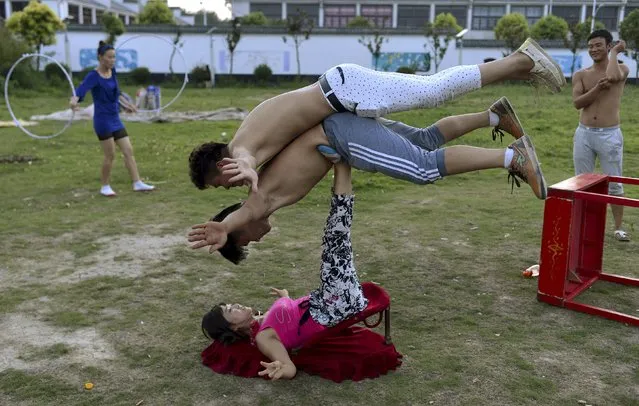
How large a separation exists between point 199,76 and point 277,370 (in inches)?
1110

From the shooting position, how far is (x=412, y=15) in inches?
1886

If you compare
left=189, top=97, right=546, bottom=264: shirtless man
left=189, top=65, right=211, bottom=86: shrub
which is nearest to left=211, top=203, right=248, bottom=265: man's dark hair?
left=189, top=97, right=546, bottom=264: shirtless man

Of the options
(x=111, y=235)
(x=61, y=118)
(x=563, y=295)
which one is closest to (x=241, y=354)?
(x=563, y=295)

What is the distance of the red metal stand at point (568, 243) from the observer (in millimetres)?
4234

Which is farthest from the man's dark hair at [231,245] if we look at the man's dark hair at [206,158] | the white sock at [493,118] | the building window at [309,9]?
the building window at [309,9]

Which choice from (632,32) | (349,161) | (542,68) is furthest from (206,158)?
(632,32)

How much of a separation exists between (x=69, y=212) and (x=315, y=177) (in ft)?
14.8

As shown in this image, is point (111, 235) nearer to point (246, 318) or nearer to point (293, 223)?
point (293, 223)

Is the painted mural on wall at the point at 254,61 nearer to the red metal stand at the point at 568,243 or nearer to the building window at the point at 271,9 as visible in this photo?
the building window at the point at 271,9

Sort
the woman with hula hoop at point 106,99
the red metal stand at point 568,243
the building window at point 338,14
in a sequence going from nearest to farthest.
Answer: the red metal stand at point 568,243, the woman with hula hoop at point 106,99, the building window at point 338,14

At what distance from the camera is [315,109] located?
3.41m

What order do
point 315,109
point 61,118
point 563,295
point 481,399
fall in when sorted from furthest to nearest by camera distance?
1. point 61,118
2. point 563,295
3. point 315,109
4. point 481,399

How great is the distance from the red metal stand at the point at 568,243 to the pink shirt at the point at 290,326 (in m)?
1.73

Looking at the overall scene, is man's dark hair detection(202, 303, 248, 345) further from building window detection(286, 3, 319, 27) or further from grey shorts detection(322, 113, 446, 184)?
building window detection(286, 3, 319, 27)
